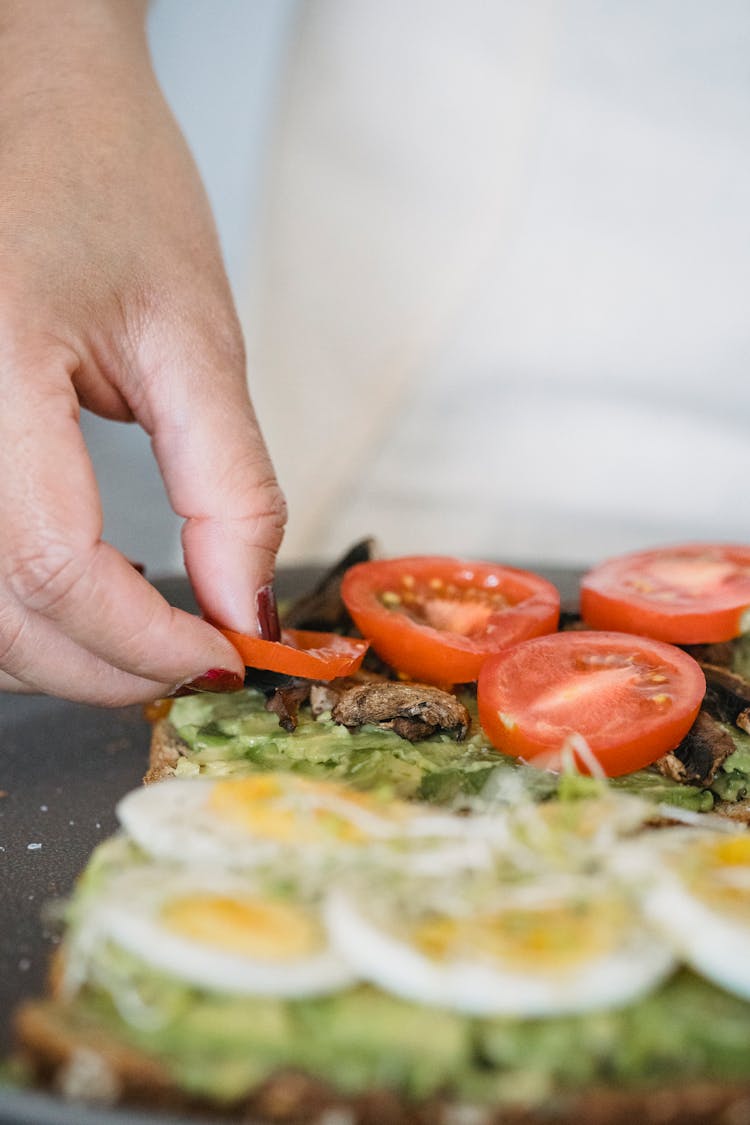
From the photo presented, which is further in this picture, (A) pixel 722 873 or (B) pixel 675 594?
(B) pixel 675 594

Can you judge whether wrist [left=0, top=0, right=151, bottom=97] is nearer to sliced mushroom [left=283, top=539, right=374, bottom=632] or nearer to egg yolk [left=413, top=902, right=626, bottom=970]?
sliced mushroom [left=283, top=539, right=374, bottom=632]

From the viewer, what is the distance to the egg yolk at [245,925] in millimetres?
1622

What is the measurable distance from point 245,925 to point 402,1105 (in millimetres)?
312

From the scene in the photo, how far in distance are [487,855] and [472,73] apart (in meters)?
2.86

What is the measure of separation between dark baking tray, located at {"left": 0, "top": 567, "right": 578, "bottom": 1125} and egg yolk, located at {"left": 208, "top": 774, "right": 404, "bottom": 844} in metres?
0.55

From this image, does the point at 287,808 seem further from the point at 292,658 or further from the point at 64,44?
the point at 64,44

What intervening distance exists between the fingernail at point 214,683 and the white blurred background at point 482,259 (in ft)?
5.34

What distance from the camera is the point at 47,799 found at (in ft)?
9.25

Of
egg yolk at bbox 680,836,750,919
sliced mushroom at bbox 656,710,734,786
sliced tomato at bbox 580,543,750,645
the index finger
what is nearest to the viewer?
egg yolk at bbox 680,836,750,919

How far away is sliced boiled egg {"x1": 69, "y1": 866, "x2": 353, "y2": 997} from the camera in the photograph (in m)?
1.60

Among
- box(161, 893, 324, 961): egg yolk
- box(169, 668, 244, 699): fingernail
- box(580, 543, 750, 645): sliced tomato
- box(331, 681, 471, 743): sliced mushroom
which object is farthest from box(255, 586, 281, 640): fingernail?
box(161, 893, 324, 961): egg yolk

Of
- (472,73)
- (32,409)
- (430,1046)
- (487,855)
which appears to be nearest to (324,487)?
(472,73)

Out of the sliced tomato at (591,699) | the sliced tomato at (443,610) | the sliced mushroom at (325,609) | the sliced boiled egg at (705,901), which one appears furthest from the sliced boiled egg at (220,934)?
the sliced mushroom at (325,609)

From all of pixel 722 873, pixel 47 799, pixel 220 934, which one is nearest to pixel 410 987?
pixel 220 934
